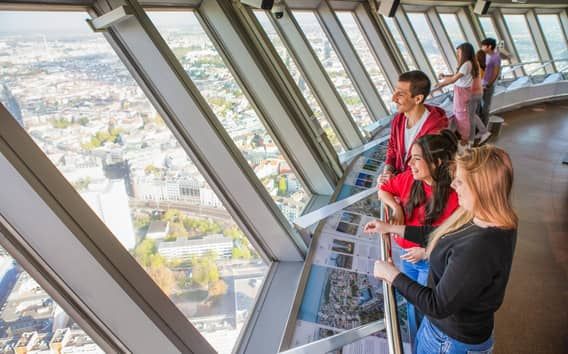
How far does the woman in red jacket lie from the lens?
1740mm

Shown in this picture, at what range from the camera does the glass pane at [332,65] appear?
18.0 feet

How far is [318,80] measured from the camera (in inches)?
206

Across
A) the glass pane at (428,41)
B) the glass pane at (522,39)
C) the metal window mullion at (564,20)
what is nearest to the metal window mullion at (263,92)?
the glass pane at (428,41)

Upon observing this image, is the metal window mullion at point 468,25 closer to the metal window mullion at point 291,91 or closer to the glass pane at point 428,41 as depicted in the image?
the glass pane at point 428,41

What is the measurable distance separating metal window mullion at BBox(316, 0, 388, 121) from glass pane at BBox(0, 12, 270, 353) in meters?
3.92

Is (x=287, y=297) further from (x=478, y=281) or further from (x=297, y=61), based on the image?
(x=297, y=61)

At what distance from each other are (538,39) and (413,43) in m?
6.00

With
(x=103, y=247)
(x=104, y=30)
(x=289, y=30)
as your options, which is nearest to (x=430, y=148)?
(x=103, y=247)

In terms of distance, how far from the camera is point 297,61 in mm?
5113

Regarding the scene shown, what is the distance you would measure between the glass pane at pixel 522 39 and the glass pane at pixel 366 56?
6.95 m

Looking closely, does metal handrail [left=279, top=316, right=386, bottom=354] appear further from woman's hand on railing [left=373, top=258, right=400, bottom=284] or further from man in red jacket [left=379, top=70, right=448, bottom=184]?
man in red jacket [left=379, top=70, right=448, bottom=184]

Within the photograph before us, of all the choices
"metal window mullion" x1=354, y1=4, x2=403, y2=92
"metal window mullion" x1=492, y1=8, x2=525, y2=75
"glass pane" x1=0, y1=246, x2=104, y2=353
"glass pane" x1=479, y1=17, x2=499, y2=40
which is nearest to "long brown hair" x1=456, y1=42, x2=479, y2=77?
"glass pane" x1=0, y1=246, x2=104, y2=353

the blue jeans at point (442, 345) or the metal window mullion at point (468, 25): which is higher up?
the blue jeans at point (442, 345)

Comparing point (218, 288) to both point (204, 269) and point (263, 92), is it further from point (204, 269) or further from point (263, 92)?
point (263, 92)
